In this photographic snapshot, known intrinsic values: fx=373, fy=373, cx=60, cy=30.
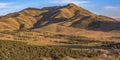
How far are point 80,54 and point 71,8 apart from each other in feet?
471

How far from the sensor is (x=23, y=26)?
154 metres

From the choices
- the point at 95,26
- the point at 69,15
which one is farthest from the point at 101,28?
the point at 69,15

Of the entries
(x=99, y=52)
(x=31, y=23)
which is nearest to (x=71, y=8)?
(x=31, y=23)

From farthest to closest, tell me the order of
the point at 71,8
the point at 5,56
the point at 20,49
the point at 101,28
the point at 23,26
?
the point at 71,8, the point at 23,26, the point at 101,28, the point at 20,49, the point at 5,56

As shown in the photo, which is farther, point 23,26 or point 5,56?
point 23,26

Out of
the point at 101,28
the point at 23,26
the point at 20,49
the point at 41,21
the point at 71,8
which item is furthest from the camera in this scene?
the point at 71,8

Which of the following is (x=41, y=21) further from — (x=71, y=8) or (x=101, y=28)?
(x=101, y=28)

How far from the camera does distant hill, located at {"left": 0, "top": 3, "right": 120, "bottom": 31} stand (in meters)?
143

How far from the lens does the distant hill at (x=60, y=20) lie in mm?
142625

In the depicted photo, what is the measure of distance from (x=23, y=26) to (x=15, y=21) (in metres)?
4.65

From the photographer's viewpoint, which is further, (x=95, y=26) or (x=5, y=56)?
(x=95, y=26)

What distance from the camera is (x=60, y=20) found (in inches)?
6235

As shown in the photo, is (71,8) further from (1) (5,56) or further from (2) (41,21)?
(1) (5,56)

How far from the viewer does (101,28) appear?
13775 cm
